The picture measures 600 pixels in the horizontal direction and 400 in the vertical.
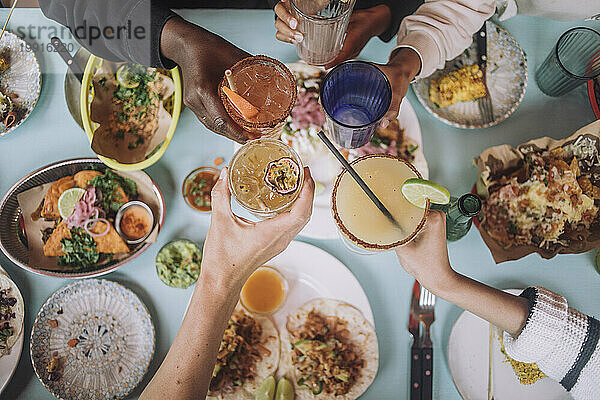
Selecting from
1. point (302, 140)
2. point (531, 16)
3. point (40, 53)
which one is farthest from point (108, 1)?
point (531, 16)

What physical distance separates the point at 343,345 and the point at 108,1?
1.33 metres

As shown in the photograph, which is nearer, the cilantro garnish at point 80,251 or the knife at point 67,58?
the cilantro garnish at point 80,251

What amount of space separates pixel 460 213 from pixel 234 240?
628 millimetres

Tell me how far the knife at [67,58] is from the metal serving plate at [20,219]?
0.33 meters

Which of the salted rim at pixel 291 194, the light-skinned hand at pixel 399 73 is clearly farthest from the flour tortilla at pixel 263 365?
the light-skinned hand at pixel 399 73

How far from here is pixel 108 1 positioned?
4.42 feet

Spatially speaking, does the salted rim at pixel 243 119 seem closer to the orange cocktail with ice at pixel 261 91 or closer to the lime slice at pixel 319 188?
the orange cocktail with ice at pixel 261 91

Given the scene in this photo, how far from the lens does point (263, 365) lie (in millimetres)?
1355

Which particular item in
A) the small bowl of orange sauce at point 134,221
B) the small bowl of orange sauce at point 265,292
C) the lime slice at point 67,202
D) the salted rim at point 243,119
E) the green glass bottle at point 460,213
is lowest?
the small bowl of orange sauce at point 265,292

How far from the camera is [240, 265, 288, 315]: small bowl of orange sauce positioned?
139 centimetres

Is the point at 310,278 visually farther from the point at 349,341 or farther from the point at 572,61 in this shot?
the point at 572,61

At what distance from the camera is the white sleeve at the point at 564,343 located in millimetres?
1183

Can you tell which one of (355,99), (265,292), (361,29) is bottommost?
(265,292)

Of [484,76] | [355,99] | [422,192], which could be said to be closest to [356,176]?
[422,192]
